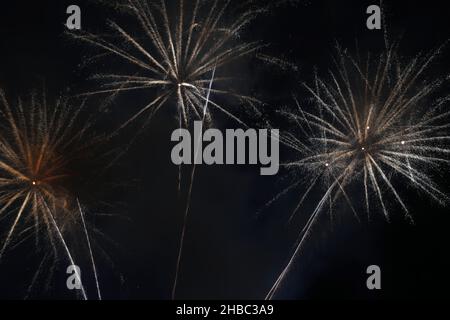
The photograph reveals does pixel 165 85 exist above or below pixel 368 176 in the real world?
above

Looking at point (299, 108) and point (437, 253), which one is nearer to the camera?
point (299, 108)

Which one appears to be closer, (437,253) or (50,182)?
(50,182)

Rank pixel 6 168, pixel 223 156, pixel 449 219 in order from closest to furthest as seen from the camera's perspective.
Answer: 1. pixel 6 168
2. pixel 223 156
3. pixel 449 219

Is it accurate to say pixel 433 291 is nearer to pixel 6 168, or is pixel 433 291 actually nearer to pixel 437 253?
pixel 437 253

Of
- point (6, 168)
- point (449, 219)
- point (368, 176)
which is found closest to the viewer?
point (6, 168)

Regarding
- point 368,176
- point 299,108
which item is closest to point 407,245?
point 368,176
